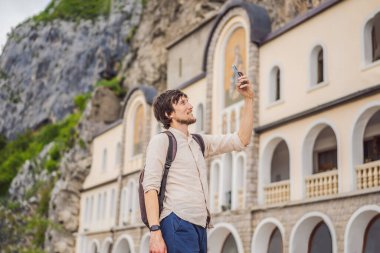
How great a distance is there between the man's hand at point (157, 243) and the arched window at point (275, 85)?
57.6 ft

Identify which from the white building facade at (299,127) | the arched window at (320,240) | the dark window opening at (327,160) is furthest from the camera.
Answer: the dark window opening at (327,160)

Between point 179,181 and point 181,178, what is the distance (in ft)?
0.09

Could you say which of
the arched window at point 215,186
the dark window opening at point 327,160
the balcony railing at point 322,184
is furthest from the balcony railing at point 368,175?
the arched window at point 215,186

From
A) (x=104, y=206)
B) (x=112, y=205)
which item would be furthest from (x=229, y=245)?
(x=104, y=206)

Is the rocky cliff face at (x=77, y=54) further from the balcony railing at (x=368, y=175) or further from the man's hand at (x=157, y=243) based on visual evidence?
the man's hand at (x=157, y=243)

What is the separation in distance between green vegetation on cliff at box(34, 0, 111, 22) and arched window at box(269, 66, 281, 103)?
113 ft

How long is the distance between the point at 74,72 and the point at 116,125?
52.7 ft

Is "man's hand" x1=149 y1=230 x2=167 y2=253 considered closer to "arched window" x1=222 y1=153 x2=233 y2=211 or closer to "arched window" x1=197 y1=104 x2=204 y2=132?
"arched window" x1=222 y1=153 x2=233 y2=211

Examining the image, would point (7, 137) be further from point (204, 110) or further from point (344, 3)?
point (344, 3)

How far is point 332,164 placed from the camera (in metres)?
A: 19.8

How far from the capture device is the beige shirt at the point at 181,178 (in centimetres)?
421

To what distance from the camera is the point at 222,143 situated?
4855 mm

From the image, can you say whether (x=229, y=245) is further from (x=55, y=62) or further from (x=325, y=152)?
(x=55, y=62)

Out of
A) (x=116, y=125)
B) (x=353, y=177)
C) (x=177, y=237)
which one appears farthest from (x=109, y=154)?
(x=177, y=237)
